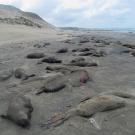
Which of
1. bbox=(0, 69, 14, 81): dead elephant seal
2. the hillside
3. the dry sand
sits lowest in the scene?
the hillside

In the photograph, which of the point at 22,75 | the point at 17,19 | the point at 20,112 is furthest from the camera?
the point at 17,19

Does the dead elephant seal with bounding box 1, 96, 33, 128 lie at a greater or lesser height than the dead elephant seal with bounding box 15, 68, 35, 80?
greater

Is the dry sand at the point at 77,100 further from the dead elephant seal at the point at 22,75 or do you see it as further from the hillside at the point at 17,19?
the hillside at the point at 17,19

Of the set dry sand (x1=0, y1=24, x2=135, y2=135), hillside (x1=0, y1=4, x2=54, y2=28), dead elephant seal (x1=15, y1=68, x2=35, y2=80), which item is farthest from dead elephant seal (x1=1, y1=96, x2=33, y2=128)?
hillside (x1=0, y1=4, x2=54, y2=28)

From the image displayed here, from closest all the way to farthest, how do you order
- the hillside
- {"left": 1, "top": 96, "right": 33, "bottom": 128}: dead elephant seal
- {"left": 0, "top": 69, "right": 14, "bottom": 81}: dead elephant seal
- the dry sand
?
the dry sand → {"left": 1, "top": 96, "right": 33, "bottom": 128}: dead elephant seal → {"left": 0, "top": 69, "right": 14, "bottom": 81}: dead elephant seal → the hillside

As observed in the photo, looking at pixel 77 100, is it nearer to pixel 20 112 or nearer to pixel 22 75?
pixel 20 112

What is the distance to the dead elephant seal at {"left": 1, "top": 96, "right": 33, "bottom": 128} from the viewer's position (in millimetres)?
5535

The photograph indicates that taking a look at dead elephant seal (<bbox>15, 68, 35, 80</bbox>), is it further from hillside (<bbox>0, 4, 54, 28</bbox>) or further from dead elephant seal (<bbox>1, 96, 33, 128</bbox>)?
hillside (<bbox>0, 4, 54, 28</bbox>)

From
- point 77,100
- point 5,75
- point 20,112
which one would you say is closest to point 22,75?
point 5,75

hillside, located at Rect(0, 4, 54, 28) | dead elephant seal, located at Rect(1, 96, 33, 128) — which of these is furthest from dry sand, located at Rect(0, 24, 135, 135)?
hillside, located at Rect(0, 4, 54, 28)

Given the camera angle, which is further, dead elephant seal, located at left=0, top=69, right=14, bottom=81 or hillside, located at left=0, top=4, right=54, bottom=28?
hillside, located at left=0, top=4, right=54, bottom=28

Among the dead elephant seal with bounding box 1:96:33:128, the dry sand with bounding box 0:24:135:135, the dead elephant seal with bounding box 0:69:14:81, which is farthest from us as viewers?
the dead elephant seal with bounding box 0:69:14:81

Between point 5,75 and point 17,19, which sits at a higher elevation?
point 5,75

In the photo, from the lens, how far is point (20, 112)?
5.61 metres
